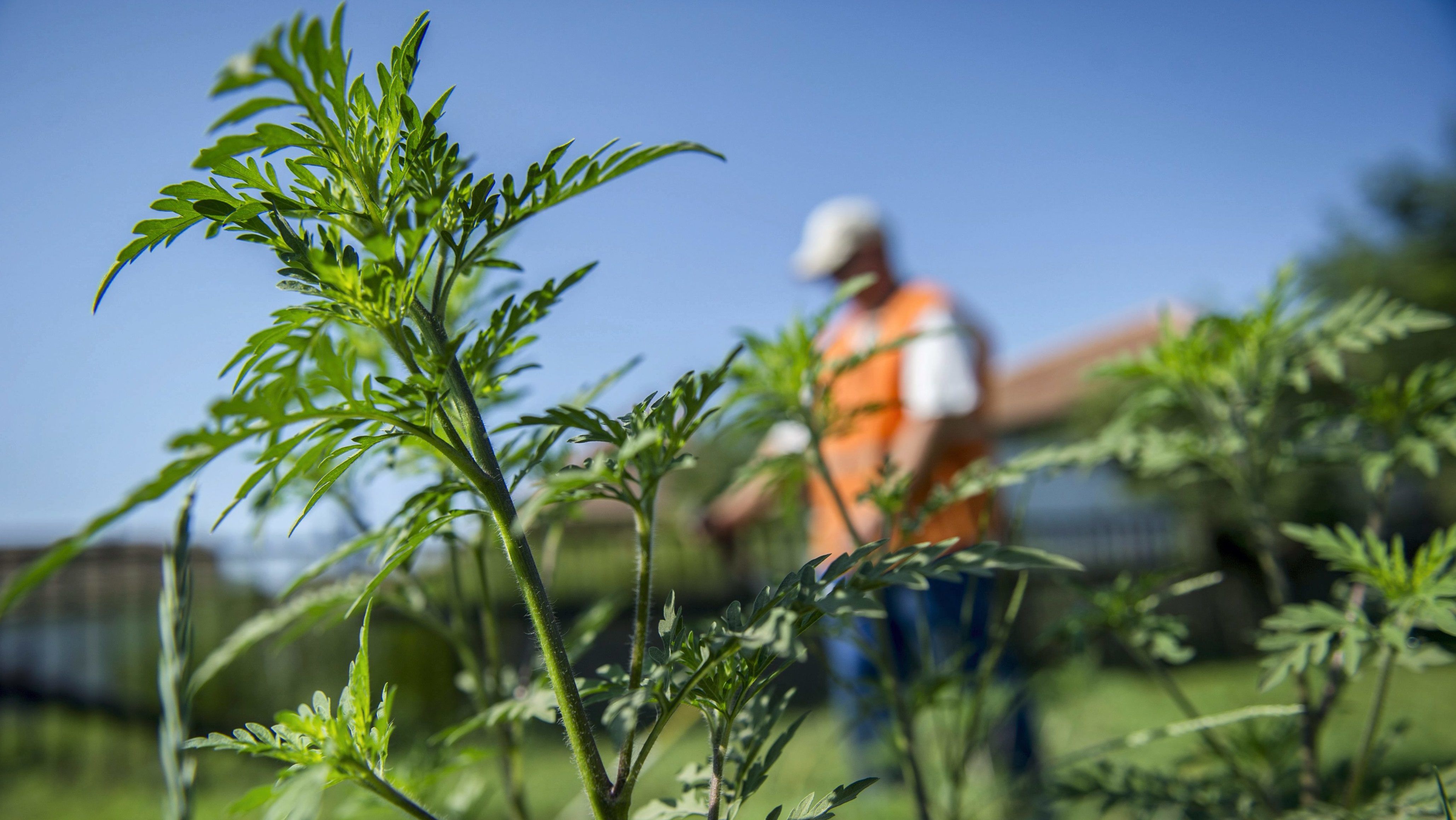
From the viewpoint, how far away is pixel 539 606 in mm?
753

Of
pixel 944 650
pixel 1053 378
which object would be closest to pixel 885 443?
pixel 944 650

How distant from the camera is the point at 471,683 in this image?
4.75 feet

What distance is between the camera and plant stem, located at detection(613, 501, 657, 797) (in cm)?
78

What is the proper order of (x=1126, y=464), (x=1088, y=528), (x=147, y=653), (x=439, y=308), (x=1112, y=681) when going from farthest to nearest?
(x=1088, y=528), (x=147, y=653), (x=1112, y=681), (x=1126, y=464), (x=439, y=308)

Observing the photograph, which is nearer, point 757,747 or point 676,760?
point 757,747

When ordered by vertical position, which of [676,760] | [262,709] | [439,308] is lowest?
[676,760]

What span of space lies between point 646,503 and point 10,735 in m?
8.16

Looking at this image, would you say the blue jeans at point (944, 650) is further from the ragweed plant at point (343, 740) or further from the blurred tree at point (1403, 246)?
the blurred tree at point (1403, 246)

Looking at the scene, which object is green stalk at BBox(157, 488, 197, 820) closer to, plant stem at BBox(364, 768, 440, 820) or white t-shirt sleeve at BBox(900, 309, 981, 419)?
plant stem at BBox(364, 768, 440, 820)

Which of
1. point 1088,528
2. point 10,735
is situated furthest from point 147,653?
point 1088,528

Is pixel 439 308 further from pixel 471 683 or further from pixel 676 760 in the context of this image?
pixel 676 760

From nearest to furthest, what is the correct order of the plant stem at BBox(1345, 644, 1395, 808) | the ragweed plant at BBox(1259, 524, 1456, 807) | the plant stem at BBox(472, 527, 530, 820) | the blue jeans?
the ragweed plant at BBox(1259, 524, 1456, 807) < the plant stem at BBox(472, 527, 530, 820) < the plant stem at BBox(1345, 644, 1395, 808) < the blue jeans

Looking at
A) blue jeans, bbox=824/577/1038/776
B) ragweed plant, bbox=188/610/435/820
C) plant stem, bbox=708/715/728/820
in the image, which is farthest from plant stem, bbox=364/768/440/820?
blue jeans, bbox=824/577/1038/776

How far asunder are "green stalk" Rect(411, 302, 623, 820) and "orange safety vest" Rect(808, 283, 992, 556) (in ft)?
5.90
